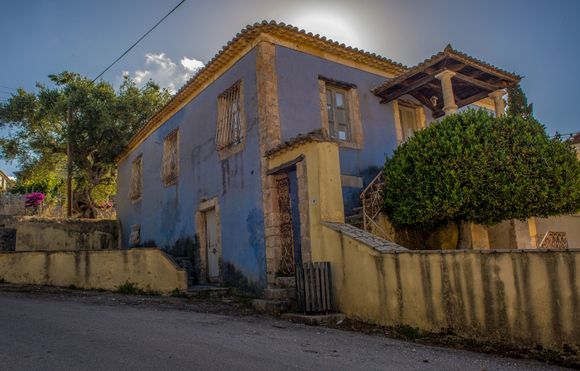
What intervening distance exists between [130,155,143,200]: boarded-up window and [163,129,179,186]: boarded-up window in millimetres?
2530

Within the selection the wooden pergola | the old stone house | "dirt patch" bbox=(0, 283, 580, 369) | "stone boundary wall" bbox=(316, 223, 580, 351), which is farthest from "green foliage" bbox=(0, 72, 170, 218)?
"stone boundary wall" bbox=(316, 223, 580, 351)

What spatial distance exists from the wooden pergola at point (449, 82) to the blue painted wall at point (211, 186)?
3.70 metres

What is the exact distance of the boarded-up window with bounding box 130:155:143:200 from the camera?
1625 centimetres

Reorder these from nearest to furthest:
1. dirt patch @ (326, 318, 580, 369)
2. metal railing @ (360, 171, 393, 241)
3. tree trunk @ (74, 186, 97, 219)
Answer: dirt patch @ (326, 318, 580, 369), metal railing @ (360, 171, 393, 241), tree trunk @ (74, 186, 97, 219)

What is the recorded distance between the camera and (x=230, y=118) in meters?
10.7

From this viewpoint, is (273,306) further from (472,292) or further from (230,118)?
(230,118)

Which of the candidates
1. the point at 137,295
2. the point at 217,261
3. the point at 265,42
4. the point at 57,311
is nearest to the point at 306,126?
the point at 265,42

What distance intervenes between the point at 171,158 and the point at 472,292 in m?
10.6

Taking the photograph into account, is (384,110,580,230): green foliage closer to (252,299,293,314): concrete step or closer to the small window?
the small window

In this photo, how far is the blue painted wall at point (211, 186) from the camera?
945 centimetres

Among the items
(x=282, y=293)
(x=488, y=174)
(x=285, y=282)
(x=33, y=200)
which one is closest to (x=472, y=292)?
(x=488, y=174)

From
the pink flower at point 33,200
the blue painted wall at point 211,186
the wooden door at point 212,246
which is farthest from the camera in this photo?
the pink flower at point 33,200

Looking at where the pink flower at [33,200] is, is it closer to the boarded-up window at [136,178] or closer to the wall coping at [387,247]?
the boarded-up window at [136,178]

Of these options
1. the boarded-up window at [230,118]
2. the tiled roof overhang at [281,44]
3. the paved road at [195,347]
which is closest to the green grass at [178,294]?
the paved road at [195,347]
